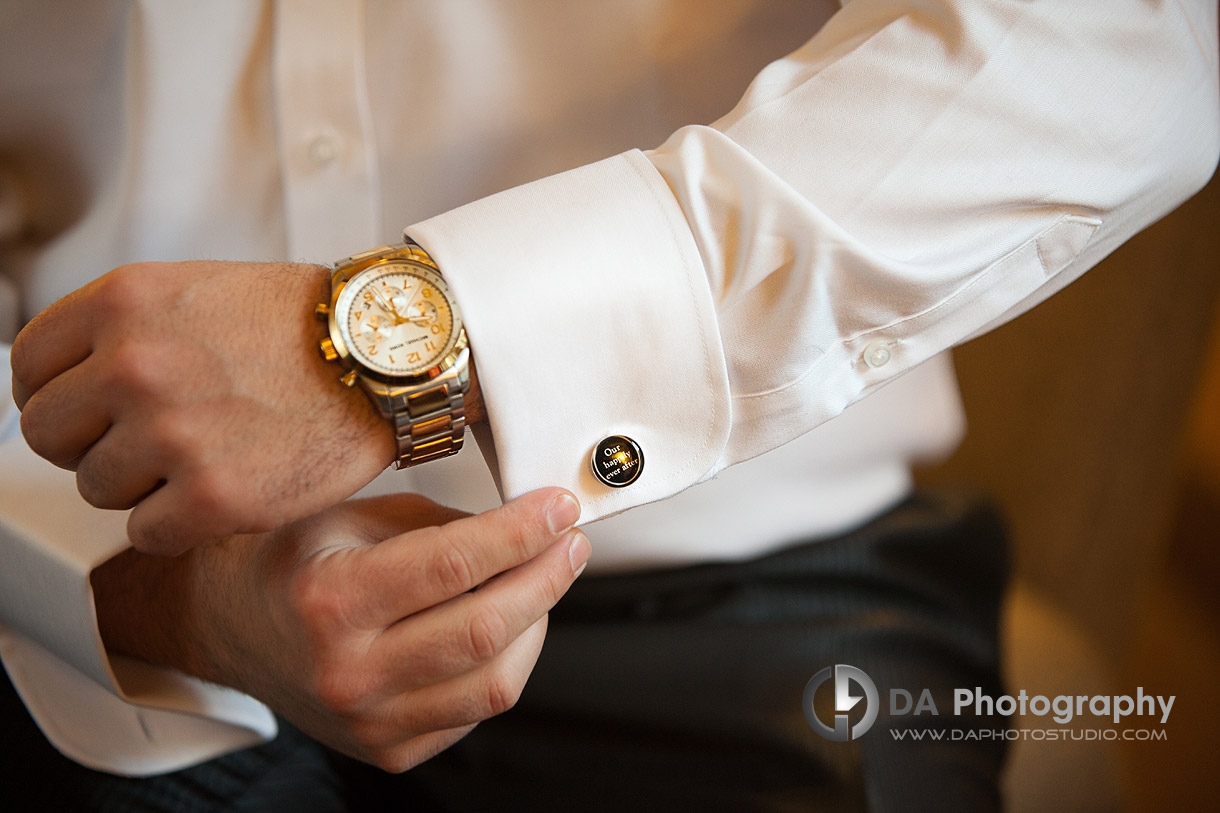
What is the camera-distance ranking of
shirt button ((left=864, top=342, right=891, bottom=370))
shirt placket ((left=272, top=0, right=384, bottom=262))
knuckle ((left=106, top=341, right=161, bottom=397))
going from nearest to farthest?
knuckle ((left=106, top=341, right=161, bottom=397))
shirt button ((left=864, top=342, right=891, bottom=370))
shirt placket ((left=272, top=0, right=384, bottom=262))

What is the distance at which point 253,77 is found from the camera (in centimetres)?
77

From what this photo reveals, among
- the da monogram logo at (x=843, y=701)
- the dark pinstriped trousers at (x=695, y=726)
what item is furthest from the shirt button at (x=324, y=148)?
the da monogram logo at (x=843, y=701)

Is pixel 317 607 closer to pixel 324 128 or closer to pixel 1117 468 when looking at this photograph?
pixel 324 128

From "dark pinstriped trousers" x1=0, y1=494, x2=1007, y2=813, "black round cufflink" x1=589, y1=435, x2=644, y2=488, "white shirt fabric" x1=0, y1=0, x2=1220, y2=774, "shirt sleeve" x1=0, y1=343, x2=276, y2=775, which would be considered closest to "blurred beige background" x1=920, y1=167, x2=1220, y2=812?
"dark pinstriped trousers" x1=0, y1=494, x2=1007, y2=813

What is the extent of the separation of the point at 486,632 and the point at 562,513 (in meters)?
0.09

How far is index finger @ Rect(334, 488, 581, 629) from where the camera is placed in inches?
18.5

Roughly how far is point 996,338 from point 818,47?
91cm

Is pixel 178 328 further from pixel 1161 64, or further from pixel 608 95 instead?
pixel 1161 64

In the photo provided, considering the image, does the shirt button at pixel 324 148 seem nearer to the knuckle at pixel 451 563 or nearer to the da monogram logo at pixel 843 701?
the knuckle at pixel 451 563

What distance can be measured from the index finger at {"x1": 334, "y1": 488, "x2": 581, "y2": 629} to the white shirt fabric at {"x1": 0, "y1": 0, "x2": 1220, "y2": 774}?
39 millimetres

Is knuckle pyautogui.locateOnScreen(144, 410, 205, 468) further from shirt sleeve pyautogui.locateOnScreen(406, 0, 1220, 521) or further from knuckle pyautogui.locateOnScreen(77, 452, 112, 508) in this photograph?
shirt sleeve pyautogui.locateOnScreen(406, 0, 1220, 521)

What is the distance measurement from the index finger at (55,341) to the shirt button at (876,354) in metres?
0.54

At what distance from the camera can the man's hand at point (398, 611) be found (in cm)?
47

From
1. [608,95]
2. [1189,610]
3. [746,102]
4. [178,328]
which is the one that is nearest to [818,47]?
[746,102]
